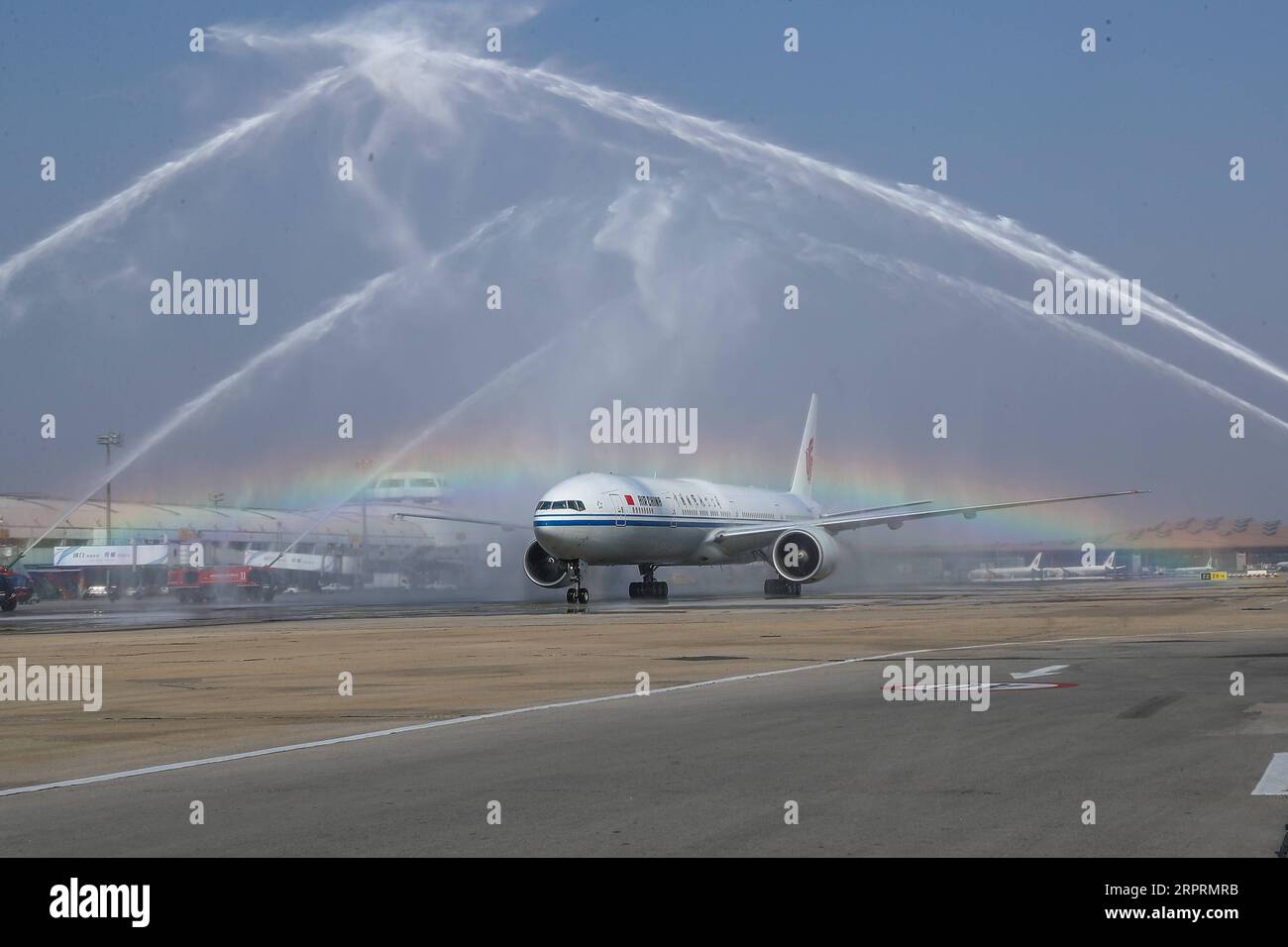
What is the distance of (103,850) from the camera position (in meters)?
10.6

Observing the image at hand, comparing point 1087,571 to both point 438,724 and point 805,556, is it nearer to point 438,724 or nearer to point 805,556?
point 805,556

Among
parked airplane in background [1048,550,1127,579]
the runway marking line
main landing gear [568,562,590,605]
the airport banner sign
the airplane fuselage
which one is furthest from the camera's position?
parked airplane in background [1048,550,1127,579]

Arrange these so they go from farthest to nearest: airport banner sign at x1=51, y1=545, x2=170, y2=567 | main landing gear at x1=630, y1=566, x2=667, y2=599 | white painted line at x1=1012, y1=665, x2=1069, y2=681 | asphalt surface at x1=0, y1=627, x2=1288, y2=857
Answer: airport banner sign at x1=51, y1=545, x2=170, y2=567 → main landing gear at x1=630, y1=566, x2=667, y2=599 → white painted line at x1=1012, y1=665, x2=1069, y2=681 → asphalt surface at x1=0, y1=627, x2=1288, y2=857

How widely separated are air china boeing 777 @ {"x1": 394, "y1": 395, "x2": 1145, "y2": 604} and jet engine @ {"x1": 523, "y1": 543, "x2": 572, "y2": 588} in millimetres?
53

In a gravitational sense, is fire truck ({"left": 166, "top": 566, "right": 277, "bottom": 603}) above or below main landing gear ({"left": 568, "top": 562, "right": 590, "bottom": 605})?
above

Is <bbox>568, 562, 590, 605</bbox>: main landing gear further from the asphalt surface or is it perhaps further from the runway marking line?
the asphalt surface

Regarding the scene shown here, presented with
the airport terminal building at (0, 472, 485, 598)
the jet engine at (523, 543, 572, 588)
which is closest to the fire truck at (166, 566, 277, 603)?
the airport terminal building at (0, 472, 485, 598)

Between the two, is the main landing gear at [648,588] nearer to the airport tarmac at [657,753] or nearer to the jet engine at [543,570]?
the jet engine at [543,570]

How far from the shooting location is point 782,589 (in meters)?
79.2

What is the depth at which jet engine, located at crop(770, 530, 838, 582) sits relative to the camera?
75188 millimetres

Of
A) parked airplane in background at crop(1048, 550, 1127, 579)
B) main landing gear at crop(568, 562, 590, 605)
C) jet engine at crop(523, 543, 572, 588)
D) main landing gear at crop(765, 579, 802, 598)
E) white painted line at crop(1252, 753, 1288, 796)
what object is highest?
parked airplane in background at crop(1048, 550, 1127, 579)

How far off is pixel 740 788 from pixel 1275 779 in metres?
5.07
